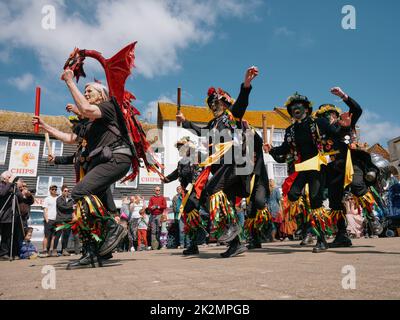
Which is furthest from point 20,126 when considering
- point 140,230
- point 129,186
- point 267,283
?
point 267,283

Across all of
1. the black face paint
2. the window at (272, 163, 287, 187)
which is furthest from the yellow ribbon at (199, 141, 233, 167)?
the window at (272, 163, 287, 187)

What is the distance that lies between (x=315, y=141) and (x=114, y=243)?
3.16 m

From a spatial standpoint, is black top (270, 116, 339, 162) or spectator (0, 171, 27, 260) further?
spectator (0, 171, 27, 260)

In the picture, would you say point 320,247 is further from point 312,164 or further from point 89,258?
point 89,258

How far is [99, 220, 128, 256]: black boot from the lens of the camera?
3.75 m

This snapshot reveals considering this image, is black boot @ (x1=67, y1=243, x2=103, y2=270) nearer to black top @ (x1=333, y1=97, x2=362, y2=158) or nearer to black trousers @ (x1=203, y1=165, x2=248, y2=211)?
black trousers @ (x1=203, y1=165, x2=248, y2=211)

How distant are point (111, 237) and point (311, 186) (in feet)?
9.28

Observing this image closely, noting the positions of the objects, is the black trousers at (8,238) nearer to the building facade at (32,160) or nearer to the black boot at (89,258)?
the black boot at (89,258)

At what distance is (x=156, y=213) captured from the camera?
35.7ft

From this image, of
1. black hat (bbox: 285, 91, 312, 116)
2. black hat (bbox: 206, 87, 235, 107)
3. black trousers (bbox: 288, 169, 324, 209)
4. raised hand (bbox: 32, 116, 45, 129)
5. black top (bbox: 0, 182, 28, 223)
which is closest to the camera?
raised hand (bbox: 32, 116, 45, 129)

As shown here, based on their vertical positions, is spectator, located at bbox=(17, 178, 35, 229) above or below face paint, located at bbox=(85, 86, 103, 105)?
below

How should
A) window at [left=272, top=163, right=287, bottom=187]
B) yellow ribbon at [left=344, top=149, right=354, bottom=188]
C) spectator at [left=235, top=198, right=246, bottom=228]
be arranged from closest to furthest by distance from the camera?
1. spectator at [left=235, top=198, right=246, bottom=228]
2. yellow ribbon at [left=344, top=149, right=354, bottom=188]
3. window at [left=272, top=163, right=287, bottom=187]

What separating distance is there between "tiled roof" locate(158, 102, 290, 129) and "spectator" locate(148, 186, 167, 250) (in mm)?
19664

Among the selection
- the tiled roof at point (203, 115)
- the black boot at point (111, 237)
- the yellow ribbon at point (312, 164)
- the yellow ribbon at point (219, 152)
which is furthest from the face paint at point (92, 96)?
the tiled roof at point (203, 115)
